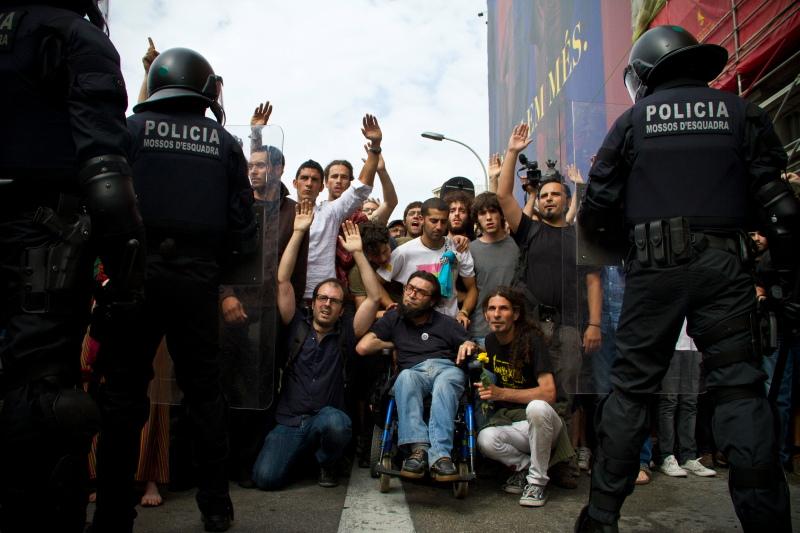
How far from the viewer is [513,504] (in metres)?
3.54

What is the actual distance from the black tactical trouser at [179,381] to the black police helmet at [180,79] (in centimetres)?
81

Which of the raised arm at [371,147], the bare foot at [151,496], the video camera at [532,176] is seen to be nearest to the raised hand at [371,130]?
the raised arm at [371,147]

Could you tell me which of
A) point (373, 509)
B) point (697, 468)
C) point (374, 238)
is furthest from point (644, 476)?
point (374, 238)

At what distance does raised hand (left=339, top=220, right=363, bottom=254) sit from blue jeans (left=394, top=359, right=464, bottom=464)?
1019 millimetres

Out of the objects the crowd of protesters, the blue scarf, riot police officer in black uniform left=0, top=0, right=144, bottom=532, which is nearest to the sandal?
the crowd of protesters

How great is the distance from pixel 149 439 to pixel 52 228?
74.9 inches

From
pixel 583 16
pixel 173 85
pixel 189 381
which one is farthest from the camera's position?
pixel 583 16

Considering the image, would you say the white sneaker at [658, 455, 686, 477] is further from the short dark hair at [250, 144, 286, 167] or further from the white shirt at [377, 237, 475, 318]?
the short dark hair at [250, 144, 286, 167]

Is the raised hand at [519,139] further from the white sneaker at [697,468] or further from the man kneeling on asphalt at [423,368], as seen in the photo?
the white sneaker at [697,468]

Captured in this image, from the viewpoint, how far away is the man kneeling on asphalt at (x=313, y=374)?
12.7 ft

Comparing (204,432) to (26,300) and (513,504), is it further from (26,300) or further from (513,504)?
(513,504)

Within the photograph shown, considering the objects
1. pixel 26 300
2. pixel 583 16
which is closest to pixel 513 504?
pixel 26 300

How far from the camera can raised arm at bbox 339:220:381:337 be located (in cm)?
450

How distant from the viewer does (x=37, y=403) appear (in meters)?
2.02
